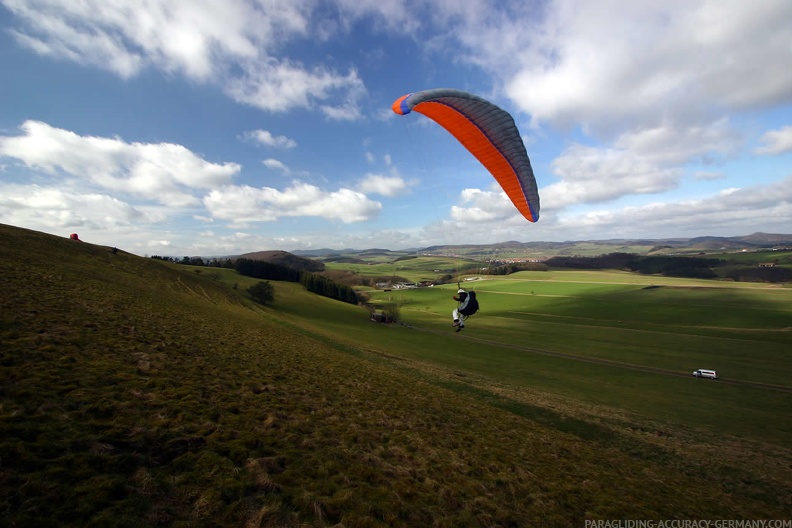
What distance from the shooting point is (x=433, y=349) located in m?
39.1

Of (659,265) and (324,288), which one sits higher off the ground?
(659,265)

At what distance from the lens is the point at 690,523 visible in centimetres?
802

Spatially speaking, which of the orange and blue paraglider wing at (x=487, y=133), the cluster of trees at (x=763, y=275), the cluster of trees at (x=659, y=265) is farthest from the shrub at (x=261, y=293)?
the cluster of trees at (x=763, y=275)

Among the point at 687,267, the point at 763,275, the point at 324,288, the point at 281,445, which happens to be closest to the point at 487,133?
the point at 281,445

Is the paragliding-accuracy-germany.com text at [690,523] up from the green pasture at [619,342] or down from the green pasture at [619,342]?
up

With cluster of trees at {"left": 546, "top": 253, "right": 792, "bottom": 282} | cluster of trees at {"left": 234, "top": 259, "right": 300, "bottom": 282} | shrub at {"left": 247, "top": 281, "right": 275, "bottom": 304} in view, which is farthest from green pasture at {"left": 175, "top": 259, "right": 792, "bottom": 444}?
cluster of trees at {"left": 546, "top": 253, "right": 792, "bottom": 282}

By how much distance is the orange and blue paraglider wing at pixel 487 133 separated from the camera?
43.8ft

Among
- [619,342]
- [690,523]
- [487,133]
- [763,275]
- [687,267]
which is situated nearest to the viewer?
[690,523]

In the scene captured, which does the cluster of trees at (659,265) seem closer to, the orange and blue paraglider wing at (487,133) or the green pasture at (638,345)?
the green pasture at (638,345)

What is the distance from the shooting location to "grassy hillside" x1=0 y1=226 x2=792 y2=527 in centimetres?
515

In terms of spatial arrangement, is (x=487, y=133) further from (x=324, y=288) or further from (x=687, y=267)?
(x=687, y=267)

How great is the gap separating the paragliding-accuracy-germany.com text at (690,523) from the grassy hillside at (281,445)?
8.0 inches

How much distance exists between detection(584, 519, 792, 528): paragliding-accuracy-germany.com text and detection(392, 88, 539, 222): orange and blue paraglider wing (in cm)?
1296

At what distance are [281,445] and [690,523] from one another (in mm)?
10266
